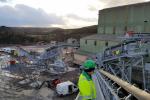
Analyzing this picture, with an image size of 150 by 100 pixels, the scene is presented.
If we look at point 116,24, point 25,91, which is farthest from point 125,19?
point 25,91

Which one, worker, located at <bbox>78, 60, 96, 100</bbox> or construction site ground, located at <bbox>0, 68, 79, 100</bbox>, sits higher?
worker, located at <bbox>78, 60, 96, 100</bbox>

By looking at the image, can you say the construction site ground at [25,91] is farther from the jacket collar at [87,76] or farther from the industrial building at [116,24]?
the jacket collar at [87,76]

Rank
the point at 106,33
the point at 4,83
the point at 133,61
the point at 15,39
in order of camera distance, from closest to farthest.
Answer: the point at 133,61 → the point at 4,83 → the point at 106,33 → the point at 15,39

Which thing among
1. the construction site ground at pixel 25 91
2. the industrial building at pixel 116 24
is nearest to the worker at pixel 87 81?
the construction site ground at pixel 25 91

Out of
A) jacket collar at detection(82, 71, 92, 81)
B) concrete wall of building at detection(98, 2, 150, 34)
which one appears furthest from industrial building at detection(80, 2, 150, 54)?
jacket collar at detection(82, 71, 92, 81)

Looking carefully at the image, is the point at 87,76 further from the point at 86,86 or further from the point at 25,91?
the point at 25,91

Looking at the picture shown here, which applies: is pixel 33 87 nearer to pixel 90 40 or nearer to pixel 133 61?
pixel 133 61

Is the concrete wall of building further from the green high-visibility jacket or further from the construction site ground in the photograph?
the green high-visibility jacket

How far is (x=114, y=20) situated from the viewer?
147ft

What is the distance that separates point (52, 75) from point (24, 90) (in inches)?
279

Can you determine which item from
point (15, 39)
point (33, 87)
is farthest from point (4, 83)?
point (15, 39)

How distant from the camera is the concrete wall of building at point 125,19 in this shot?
122 ft

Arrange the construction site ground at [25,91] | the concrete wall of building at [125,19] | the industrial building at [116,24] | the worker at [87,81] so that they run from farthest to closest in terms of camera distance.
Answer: the industrial building at [116,24] < the concrete wall of building at [125,19] < the construction site ground at [25,91] < the worker at [87,81]

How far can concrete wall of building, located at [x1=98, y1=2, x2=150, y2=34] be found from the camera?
3712 cm
